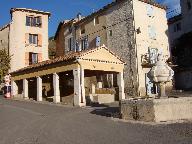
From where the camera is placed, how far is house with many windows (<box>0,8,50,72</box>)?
41.0 meters

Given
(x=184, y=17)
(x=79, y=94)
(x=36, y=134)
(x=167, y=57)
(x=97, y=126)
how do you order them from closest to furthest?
1. (x=36, y=134)
2. (x=97, y=126)
3. (x=79, y=94)
4. (x=167, y=57)
5. (x=184, y=17)

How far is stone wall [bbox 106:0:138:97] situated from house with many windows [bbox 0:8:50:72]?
11.0 meters

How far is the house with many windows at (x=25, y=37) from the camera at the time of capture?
4097cm

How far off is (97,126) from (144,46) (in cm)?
2407

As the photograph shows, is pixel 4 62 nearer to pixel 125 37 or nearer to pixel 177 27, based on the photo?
pixel 125 37

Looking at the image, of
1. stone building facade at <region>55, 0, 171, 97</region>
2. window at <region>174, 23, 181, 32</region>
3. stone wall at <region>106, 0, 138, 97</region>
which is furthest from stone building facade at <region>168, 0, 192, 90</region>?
stone wall at <region>106, 0, 138, 97</region>

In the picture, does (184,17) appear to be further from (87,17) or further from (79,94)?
(79,94)

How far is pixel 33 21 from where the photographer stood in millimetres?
43094

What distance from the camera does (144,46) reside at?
3531 centimetres

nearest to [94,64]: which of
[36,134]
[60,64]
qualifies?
[60,64]

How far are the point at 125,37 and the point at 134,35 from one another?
1500 millimetres

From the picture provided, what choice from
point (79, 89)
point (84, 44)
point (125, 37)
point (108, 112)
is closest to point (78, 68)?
point (79, 89)

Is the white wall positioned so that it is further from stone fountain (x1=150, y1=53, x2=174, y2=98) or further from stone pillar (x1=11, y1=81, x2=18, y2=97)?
stone fountain (x1=150, y1=53, x2=174, y2=98)

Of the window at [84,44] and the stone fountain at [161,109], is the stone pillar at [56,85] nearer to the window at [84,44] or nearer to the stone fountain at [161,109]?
the stone fountain at [161,109]
